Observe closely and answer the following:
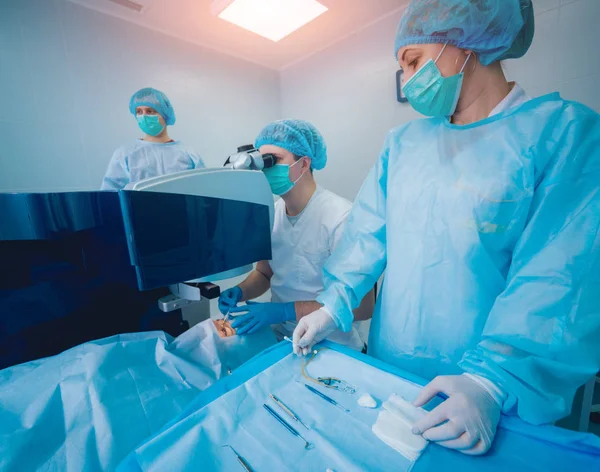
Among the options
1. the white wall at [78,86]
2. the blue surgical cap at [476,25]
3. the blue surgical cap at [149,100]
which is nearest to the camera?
the blue surgical cap at [476,25]

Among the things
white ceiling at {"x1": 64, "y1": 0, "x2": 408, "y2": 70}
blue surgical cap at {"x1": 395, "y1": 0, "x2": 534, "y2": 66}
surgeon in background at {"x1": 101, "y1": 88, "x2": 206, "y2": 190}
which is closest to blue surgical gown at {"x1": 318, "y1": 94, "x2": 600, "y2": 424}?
blue surgical cap at {"x1": 395, "y1": 0, "x2": 534, "y2": 66}

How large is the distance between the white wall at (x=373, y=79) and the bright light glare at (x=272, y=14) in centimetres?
54

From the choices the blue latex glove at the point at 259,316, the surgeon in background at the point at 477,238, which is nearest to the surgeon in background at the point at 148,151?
the blue latex glove at the point at 259,316

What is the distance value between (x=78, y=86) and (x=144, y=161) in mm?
675

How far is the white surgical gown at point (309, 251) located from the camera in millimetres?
1246

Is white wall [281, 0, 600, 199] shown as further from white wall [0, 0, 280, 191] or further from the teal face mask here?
the teal face mask

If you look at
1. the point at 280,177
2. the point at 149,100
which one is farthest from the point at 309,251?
the point at 149,100

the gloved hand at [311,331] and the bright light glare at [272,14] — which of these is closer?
the gloved hand at [311,331]

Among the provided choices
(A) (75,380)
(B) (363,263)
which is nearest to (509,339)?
(B) (363,263)

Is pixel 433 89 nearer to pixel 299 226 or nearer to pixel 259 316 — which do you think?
pixel 299 226

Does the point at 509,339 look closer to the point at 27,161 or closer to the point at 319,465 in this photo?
the point at 319,465

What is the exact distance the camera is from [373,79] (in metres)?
2.52

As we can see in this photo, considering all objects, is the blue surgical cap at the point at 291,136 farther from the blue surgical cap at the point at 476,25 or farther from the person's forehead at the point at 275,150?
the blue surgical cap at the point at 476,25

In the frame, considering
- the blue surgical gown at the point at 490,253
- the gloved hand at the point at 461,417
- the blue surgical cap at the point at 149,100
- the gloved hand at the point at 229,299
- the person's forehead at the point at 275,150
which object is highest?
the blue surgical cap at the point at 149,100
